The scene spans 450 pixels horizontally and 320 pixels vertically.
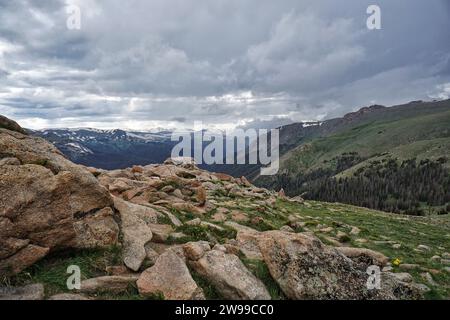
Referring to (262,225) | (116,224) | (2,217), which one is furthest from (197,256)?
(262,225)

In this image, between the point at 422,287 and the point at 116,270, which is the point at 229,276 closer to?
the point at 116,270

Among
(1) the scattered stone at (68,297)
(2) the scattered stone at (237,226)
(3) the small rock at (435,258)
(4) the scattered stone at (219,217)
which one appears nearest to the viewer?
(1) the scattered stone at (68,297)

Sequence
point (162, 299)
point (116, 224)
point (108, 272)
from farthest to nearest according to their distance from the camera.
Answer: point (116, 224) → point (108, 272) → point (162, 299)

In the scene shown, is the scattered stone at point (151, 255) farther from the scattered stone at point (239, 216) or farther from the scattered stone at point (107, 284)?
the scattered stone at point (239, 216)

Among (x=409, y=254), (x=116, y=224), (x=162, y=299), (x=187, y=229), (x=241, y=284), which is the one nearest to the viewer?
(x=162, y=299)

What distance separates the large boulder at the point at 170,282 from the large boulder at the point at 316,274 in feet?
11.5

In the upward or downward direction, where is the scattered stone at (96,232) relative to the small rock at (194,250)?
upward

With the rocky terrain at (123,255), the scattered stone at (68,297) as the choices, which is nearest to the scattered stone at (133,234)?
the rocky terrain at (123,255)

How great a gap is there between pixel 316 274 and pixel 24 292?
10.6 meters

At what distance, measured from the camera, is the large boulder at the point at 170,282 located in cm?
1306

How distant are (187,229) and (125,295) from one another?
7.54m
